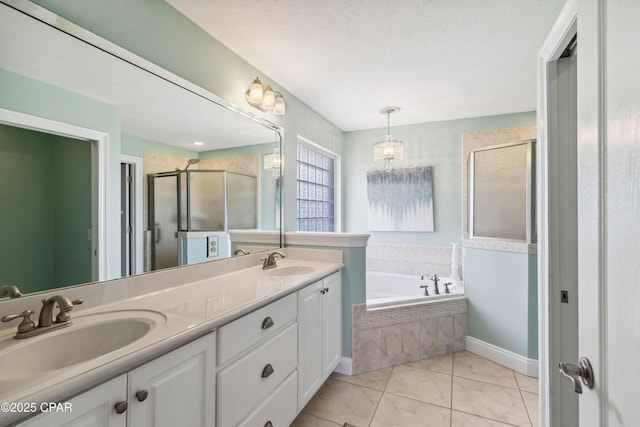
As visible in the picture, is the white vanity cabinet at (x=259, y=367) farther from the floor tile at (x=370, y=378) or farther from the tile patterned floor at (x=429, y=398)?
the floor tile at (x=370, y=378)

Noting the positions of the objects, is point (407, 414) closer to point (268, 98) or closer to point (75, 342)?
point (75, 342)

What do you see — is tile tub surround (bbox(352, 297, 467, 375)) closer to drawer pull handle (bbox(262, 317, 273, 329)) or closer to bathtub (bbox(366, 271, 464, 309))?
bathtub (bbox(366, 271, 464, 309))

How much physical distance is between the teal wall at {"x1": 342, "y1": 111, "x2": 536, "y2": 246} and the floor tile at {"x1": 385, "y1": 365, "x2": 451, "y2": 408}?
1.79 meters

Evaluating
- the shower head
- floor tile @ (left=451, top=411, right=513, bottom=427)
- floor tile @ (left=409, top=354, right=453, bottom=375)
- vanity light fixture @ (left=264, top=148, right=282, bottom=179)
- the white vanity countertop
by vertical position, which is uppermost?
vanity light fixture @ (left=264, top=148, right=282, bottom=179)

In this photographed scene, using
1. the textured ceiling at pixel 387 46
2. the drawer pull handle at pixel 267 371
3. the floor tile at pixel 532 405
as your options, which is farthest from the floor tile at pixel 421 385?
the textured ceiling at pixel 387 46

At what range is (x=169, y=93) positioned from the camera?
5.21 feet

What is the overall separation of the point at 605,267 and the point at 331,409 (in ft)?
5.91

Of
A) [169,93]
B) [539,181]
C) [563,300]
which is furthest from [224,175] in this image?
[563,300]

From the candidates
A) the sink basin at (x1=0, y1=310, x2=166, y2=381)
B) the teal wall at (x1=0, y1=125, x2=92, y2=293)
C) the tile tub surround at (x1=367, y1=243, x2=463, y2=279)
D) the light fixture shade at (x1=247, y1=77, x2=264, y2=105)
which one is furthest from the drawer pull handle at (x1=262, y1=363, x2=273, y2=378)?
the tile tub surround at (x1=367, y1=243, x2=463, y2=279)

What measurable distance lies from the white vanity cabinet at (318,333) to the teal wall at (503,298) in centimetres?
138

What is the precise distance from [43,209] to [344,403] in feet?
6.47

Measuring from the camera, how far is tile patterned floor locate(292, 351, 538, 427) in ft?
5.65

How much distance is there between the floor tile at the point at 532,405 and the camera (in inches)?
68.1

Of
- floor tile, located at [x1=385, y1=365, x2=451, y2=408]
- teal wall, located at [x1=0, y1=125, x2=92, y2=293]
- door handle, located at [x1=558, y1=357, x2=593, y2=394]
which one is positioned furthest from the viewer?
floor tile, located at [x1=385, y1=365, x2=451, y2=408]
